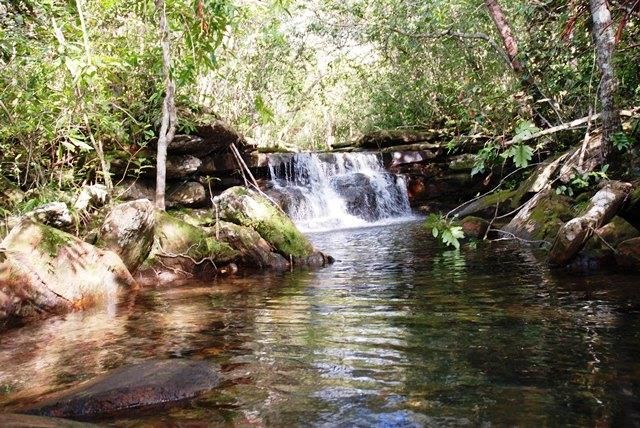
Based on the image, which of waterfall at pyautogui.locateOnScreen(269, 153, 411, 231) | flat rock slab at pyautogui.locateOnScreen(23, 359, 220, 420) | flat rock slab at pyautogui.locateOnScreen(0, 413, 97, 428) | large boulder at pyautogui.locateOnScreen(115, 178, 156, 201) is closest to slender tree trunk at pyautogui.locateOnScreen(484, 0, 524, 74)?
waterfall at pyautogui.locateOnScreen(269, 153, 411, 231)

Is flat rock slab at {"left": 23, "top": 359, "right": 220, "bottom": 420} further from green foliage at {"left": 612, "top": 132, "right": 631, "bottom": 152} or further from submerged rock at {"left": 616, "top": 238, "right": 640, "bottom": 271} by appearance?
green foliage at {"left": 612, "top": 132, "right": 631, "bottom": 152}

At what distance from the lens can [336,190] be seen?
18281 mm

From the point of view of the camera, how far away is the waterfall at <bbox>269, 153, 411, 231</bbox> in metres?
17.0

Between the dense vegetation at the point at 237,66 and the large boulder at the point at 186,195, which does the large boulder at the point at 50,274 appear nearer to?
the dense vegetation at the point at 237,66

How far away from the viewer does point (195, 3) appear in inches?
128

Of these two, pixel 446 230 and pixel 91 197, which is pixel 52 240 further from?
pixel 446 230

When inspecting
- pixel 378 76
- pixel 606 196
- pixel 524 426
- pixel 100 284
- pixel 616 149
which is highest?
pixel 378 76

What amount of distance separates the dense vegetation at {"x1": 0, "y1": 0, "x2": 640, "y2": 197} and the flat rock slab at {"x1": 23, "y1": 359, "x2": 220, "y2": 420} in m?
2.00

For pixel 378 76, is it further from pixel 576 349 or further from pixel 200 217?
pixel 576 349

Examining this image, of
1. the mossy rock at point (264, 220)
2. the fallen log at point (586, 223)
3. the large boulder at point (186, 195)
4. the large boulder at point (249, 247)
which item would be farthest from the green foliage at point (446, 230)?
the large boulder at point (186, 195)

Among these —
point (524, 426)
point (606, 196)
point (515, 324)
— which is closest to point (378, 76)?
point (606, 196)

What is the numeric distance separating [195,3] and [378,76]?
22.2 m

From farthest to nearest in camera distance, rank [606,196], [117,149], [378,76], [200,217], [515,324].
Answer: [378,76]
[117,149]
[200,217]
[606,196]
[515,324]

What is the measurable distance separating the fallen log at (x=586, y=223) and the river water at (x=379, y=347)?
36 centimetres
